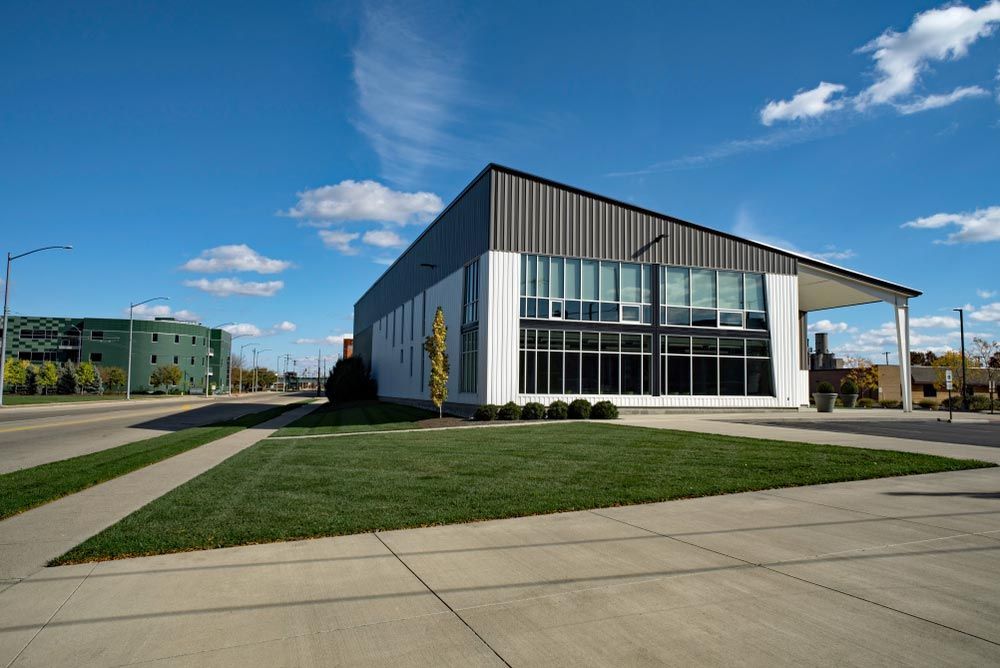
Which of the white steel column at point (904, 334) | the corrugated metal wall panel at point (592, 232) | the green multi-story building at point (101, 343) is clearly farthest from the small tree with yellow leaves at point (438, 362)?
the green multi-story building at point (101, 343)

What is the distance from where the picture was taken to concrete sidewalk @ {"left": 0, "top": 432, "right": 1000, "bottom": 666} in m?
4.00

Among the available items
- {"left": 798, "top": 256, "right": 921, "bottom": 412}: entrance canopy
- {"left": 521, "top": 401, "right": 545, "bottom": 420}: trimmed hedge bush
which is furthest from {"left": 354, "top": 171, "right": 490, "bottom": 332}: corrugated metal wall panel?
{"left": 798, "top": 256, "right": 921, "bottom": 412}: entrance canopy

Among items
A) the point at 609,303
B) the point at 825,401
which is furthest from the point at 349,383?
the point at 825,401

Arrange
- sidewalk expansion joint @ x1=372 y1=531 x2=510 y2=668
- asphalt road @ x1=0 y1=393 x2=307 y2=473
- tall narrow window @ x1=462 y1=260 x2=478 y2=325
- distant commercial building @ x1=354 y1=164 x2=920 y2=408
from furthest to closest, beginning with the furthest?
tall narrow window @ x1=462 y1=260 x2=478 y2=325 → distant commercial building @ x1=354 y1=164 x2=920 y2=408 → asphalt road @ x1=0 y1=393 x2=307 y2=473 → sidewalk expansion joint @ x1=372 y1=531 x2=510 y2=668

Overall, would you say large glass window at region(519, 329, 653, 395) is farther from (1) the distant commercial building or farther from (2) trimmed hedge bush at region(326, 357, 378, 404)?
(2) trimmed hedge bush at region(326, 357, 378, 404)

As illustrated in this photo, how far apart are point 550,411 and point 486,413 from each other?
258cm

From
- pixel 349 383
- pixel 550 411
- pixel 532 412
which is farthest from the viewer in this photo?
pixel 349 383

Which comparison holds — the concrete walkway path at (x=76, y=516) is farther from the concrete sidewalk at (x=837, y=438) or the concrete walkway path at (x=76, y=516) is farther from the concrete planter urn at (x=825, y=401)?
the concrete planter urn at (x=825, y=401)

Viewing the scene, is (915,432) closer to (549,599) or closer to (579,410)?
(579,410)

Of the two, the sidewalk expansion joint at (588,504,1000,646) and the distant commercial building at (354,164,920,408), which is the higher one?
the distant commercial building at (354,164,920,408)

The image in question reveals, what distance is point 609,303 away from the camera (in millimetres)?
28953

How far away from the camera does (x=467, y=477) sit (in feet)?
35.0

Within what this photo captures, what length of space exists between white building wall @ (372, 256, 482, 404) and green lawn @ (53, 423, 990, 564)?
12879 millimetres

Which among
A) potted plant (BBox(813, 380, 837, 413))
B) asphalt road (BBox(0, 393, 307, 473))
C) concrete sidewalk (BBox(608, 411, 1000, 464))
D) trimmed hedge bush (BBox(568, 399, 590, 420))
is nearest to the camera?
concrete sidewalk (BBox(608, 411, 1000, 464))
